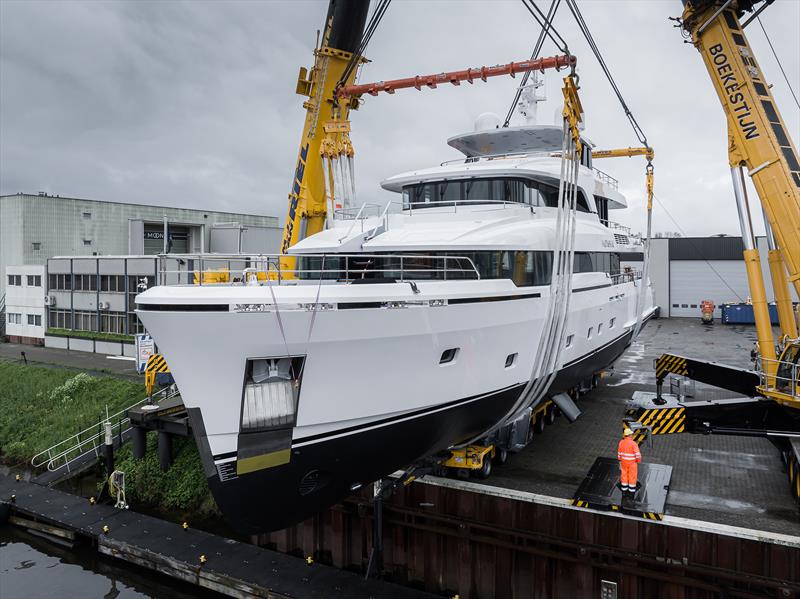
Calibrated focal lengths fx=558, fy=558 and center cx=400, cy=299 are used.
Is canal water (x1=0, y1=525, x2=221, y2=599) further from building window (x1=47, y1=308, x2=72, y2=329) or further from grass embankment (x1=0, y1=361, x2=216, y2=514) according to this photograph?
building window (x1=47, y1=308, x2=72, y2=329)

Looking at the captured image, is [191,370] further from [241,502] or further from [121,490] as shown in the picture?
[121,490]

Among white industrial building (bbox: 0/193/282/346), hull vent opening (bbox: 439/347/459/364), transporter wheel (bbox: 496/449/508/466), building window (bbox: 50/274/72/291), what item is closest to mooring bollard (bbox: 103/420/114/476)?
transporter wheel (bbox: 496/449/508/466)

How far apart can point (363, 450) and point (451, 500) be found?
3.04 meters

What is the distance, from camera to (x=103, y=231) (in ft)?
110

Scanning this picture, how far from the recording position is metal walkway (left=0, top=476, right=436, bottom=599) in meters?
9.03

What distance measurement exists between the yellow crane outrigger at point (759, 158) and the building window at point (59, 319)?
89.8ft

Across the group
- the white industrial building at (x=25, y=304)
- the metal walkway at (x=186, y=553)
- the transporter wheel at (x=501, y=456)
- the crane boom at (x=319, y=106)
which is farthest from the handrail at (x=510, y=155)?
the white industrial building at (x=25, y=304)

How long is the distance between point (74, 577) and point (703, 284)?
3579cm

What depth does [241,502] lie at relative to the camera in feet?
21.6

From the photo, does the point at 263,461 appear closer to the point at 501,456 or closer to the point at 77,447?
the point at 501,456

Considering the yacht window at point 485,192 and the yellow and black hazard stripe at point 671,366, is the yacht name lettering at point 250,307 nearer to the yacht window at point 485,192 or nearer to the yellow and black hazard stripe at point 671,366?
the yacht window at point 485,192

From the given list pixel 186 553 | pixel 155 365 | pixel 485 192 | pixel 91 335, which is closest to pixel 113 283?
pixel 91 335

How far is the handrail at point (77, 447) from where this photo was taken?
14.7 metres

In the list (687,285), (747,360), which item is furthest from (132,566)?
(687,285)
